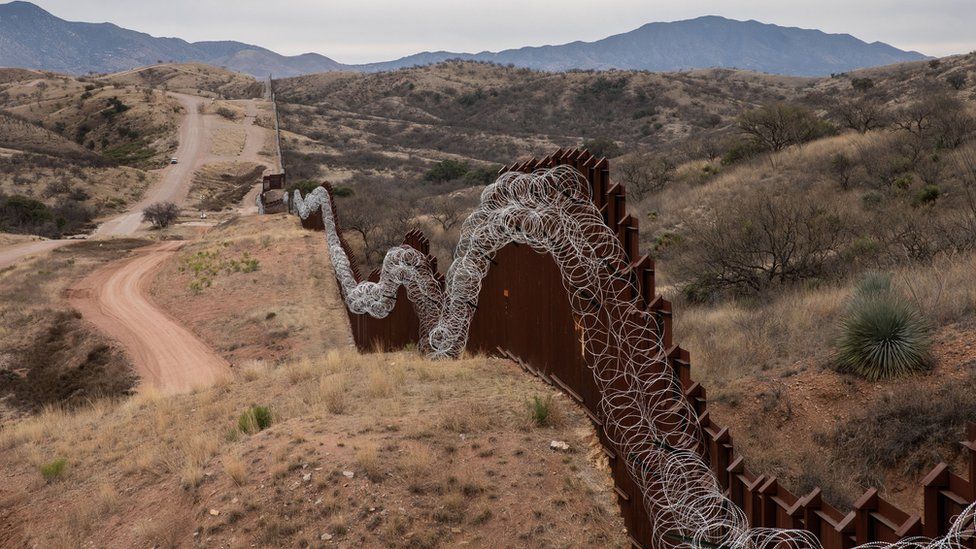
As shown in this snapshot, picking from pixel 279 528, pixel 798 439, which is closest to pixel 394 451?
pixel 279 528

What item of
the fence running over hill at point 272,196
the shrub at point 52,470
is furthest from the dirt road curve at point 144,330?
the fence running over hill at point 272,196

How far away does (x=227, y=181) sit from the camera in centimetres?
6084

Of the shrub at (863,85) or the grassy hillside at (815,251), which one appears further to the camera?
the shrub at (863,85)

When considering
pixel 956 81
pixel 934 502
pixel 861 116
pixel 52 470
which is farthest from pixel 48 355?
pixel 956 81

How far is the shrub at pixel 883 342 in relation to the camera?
7969 millimetres

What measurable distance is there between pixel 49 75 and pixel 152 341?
108 meters

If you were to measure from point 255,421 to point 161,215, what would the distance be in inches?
1622

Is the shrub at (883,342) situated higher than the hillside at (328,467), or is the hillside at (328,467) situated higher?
the shrub at (883,342)

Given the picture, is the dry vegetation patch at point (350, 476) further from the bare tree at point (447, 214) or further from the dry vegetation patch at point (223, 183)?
the dry vegetation patch at point (223, 183)

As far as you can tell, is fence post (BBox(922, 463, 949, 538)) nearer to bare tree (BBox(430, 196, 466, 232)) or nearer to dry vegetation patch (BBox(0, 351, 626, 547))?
dry vegetation patch (BBox(0, 351, 626, 547))

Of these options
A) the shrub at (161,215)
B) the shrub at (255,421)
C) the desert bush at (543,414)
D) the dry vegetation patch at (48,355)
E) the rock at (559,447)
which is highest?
the desert bush at (543,414)

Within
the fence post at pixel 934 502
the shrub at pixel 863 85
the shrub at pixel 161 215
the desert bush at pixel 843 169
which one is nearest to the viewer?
the fence post at pixel 934 502

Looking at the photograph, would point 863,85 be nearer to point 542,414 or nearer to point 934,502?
point 542,414

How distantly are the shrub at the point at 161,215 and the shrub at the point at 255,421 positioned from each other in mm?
40201
